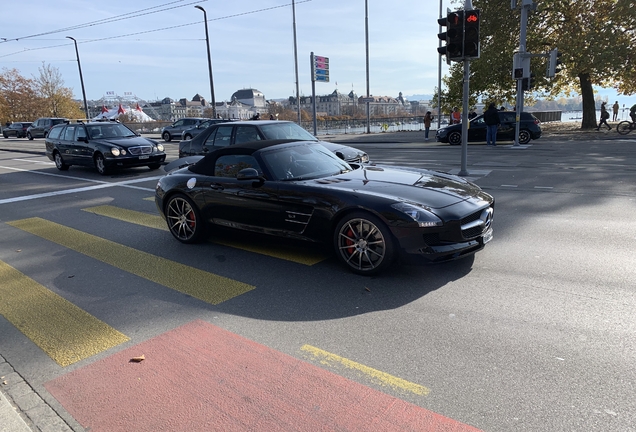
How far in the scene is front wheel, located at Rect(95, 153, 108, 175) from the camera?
14201mm

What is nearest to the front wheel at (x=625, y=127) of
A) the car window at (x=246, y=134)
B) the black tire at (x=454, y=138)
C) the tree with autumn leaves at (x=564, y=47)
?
the tree with autumn leaves at (x=564, y=47)

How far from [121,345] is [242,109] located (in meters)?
183

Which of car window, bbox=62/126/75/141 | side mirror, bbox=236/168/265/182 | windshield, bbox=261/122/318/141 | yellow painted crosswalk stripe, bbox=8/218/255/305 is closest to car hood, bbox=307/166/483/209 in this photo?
side mirror, bbox=236/168/265/182

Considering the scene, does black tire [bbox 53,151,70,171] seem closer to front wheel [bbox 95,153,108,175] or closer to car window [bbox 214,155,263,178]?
front wheel [bbox 95,153,108,175]

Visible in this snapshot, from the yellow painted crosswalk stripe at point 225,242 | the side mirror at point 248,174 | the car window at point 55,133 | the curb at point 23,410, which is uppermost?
the car window at point 55,133

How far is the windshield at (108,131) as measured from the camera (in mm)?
15031

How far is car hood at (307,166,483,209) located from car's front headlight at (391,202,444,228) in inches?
5.2

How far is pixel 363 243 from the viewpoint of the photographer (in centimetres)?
479

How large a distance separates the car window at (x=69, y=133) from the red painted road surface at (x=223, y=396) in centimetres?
1419

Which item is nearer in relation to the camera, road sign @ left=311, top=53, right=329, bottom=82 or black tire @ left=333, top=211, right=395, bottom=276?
black tire @ left=333, top=211, right=395, bottom=276

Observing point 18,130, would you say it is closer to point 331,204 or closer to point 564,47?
point 564,47

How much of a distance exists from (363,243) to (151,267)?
261 centimetres

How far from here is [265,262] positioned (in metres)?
5.50

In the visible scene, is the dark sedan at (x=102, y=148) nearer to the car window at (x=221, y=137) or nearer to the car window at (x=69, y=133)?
the car window at (x=69, y=133)
